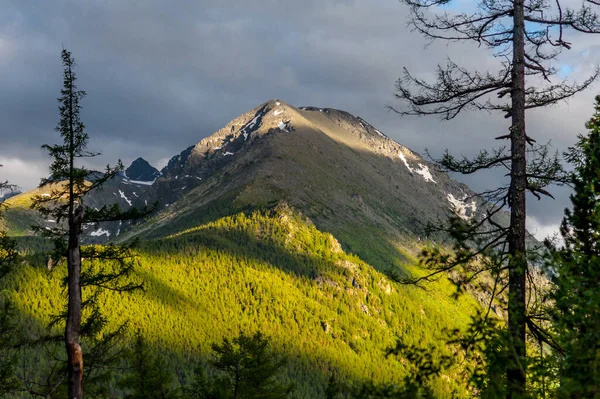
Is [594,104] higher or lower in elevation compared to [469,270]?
higher

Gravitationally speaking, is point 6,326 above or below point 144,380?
above

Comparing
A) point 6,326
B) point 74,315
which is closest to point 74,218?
point 74,315

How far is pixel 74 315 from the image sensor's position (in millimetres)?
16266

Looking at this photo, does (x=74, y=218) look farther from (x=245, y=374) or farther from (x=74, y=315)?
(x=245, y=374)

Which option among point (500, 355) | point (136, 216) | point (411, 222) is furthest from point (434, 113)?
point (136, 216)

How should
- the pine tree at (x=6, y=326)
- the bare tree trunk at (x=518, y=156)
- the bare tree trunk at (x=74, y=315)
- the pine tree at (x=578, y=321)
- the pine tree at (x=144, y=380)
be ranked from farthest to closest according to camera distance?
the pine tree at (x=144, y=380) < the pine tree at (x=6, y=326) < the bare tree trunk at (x=74, y=315) < the bare tree trunk at (x=518, y=156) < the pine tree at (x=578, y=321)

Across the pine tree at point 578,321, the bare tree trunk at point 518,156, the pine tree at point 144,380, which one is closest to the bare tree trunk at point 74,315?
Result: the bare tree trunk at point 518,156

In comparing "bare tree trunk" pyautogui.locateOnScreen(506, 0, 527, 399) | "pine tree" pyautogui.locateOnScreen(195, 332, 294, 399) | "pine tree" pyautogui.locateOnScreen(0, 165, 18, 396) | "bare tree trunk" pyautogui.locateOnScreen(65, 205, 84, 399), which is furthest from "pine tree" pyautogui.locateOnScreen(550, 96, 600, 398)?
"pine tree" pyautogui.locateOnScreen(195, 332, 294, 399)

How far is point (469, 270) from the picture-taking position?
1178cm

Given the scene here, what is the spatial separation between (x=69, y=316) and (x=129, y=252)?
3391 mm

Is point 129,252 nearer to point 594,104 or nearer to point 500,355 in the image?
point 500,355

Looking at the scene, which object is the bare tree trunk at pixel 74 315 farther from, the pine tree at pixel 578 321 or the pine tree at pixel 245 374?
the pine tree at pixel 245 374

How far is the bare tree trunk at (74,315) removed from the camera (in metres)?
15.6

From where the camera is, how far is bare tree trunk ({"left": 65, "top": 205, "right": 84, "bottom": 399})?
1559 cm
